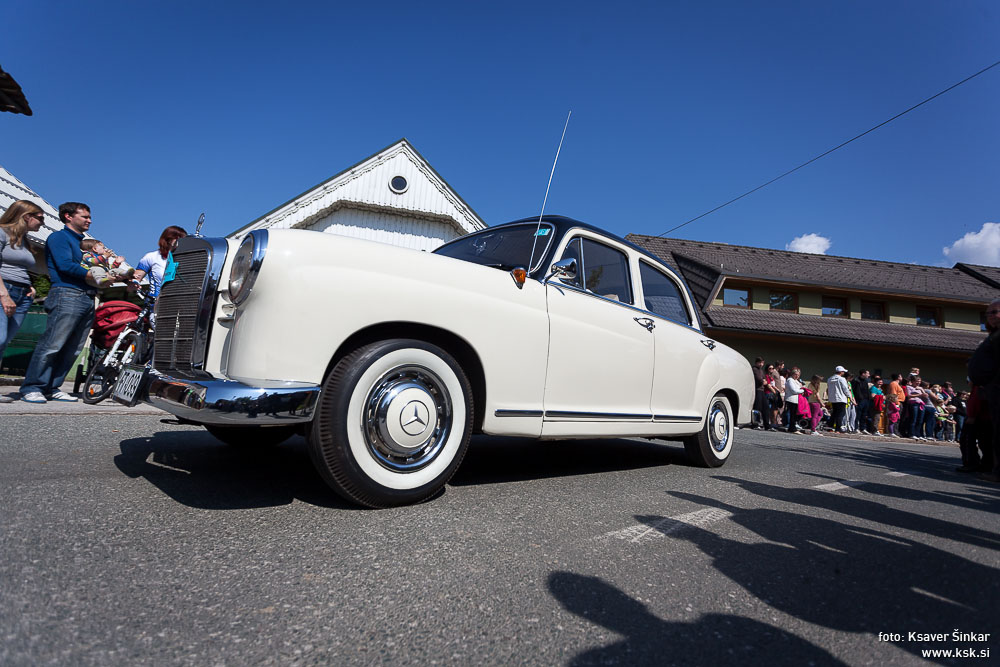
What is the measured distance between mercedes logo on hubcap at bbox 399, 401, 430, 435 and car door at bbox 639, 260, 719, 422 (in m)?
1.89

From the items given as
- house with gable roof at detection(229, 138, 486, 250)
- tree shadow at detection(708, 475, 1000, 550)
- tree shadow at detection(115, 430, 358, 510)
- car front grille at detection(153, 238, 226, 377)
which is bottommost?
tree shadow at detection(115, 430, 358, 510)

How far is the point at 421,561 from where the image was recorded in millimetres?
1682

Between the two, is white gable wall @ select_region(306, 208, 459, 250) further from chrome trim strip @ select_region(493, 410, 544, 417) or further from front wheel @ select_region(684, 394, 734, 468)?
chrome trim strip @ select_region(493, 410, 544, 417)

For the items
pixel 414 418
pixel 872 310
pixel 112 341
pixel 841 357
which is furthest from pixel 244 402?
pixel 872 310

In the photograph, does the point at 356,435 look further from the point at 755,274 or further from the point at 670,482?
the point at 755,274

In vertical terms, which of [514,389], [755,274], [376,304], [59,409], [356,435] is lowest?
[59,409]

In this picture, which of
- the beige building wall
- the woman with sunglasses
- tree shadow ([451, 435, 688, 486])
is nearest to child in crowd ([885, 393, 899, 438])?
the beige building wall

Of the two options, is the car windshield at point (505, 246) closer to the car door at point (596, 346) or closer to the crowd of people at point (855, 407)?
the car door at point (596, 346)

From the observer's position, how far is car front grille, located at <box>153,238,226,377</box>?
2252mm

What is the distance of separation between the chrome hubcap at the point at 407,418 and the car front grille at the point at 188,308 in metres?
0.72

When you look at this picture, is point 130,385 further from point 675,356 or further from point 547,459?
point 675,356

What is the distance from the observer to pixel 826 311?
21656mm

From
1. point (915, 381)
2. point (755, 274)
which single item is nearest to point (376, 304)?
point (915, 381)

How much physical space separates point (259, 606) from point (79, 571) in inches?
21.9
